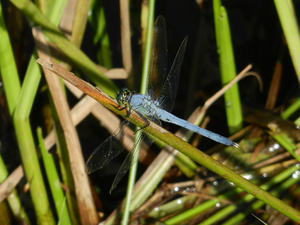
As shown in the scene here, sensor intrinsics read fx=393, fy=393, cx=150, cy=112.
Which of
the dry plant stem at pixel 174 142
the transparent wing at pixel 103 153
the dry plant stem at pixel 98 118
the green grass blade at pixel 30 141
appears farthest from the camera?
the dry plant stem at pixel 98 118

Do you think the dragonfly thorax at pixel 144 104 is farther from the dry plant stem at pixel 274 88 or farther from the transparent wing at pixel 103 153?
the dry plant stem at pixel 274 88

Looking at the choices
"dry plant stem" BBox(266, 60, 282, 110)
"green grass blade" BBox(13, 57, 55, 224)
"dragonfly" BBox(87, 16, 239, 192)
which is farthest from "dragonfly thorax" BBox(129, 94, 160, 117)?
"dry plant stem" BBox(266, 60, 282, 110)

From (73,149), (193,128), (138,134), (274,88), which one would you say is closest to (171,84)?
(193,128)

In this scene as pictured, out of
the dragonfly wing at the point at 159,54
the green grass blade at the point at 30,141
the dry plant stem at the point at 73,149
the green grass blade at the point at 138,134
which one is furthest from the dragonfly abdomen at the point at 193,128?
the green grass blade at the point at 30,141

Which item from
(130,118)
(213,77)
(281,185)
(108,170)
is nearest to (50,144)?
(108,170)

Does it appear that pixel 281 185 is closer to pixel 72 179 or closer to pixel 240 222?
pixel 240 222

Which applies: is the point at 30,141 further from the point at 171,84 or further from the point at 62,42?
the point at 171,84

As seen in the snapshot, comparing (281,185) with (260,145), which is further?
(260,145)
